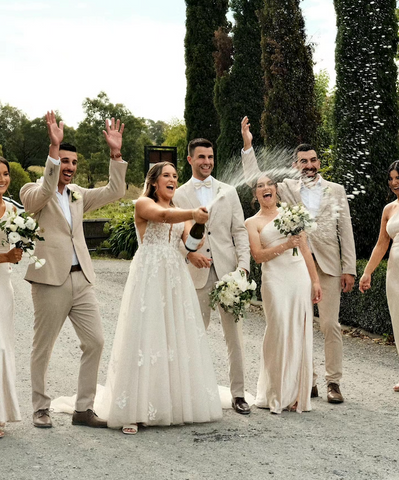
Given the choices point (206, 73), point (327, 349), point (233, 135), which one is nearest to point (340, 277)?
point (327, 349)

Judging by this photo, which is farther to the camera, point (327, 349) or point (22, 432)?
point (327, 349)

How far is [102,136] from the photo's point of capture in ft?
205

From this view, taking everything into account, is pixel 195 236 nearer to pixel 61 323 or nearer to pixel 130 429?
pixel 61 323

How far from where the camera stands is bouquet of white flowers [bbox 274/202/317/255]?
6.14 metres

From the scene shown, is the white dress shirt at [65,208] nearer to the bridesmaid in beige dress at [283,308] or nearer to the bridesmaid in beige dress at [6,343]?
the bridesmaid in beige dress at [6,343]

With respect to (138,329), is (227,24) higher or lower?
higher

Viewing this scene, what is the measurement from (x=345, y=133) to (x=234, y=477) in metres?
8.25

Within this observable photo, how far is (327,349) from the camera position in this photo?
21.9 feet

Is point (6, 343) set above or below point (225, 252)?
below

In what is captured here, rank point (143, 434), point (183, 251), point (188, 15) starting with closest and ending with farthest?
point (143, 434), point (183, 251), point (188, 15)

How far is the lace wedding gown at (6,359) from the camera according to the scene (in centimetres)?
531

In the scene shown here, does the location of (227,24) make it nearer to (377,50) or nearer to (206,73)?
(206,73)

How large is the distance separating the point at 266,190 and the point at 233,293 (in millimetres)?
1058

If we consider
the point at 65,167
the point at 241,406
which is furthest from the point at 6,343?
the point at 241,406
